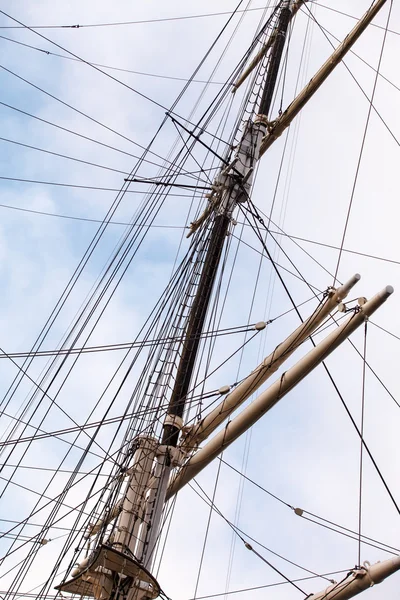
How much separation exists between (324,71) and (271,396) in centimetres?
724

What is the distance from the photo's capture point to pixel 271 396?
8391 millimetres

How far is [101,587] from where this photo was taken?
24.3 ft

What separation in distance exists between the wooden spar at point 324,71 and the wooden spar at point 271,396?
5.77m

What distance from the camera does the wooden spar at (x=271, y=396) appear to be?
26.4 feet

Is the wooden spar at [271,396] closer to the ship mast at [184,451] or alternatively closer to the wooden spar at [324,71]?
the ship mast at [184,451]

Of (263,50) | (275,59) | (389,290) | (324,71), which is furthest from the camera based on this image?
(263,50)

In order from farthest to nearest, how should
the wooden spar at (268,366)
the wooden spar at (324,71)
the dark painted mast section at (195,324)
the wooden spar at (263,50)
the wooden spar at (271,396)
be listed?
1. the wooden spar at (263,50)
2. the wooden spar at (324,71)
3. the dark painted mast section at (195,324)
4. the wooden spar at (268,366)
5. the wooden spar at (271,396)

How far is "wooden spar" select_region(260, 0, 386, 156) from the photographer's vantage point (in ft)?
42.2

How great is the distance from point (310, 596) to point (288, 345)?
2902 mm

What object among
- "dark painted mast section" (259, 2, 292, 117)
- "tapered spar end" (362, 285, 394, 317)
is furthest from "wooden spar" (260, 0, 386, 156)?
"tapered spar end" (362, 285, 394, 317)

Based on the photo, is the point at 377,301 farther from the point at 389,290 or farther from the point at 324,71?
the point at 324,71

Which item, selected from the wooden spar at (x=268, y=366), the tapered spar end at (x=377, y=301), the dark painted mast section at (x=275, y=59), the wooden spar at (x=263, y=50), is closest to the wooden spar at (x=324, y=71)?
the dark painted mast section at (x=275, y=59)

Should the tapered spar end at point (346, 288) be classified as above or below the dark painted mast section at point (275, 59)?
below

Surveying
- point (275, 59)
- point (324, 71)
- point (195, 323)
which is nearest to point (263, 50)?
point (275, 59)
